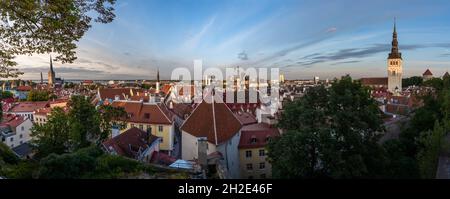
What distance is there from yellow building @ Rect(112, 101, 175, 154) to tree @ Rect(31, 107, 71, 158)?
5.66m

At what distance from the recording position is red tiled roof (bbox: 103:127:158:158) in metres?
13.9

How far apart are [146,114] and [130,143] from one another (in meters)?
7.33

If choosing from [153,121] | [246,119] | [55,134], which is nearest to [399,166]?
[246,119]

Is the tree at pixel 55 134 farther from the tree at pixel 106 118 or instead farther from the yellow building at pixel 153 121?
the yellow building at pixel 153 121

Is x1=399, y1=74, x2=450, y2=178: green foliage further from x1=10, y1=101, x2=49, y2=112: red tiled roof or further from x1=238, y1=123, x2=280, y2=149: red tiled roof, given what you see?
x1=10, y1=101, x2=49, y2=112: red tiled roof

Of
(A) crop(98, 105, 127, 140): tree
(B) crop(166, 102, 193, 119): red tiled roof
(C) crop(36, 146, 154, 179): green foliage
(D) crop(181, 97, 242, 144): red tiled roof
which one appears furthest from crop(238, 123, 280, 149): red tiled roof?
(C) crop(36, 146, 154, 179): green foliage

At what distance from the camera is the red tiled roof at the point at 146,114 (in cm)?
2166

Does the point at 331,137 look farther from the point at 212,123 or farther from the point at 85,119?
the point at 85,119

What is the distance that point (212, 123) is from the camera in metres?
16.9

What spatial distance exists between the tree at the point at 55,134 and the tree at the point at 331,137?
32.4 ft

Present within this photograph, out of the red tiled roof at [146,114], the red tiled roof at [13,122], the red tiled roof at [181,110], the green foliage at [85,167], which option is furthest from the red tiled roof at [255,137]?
the red tiled roof at [13,122]
